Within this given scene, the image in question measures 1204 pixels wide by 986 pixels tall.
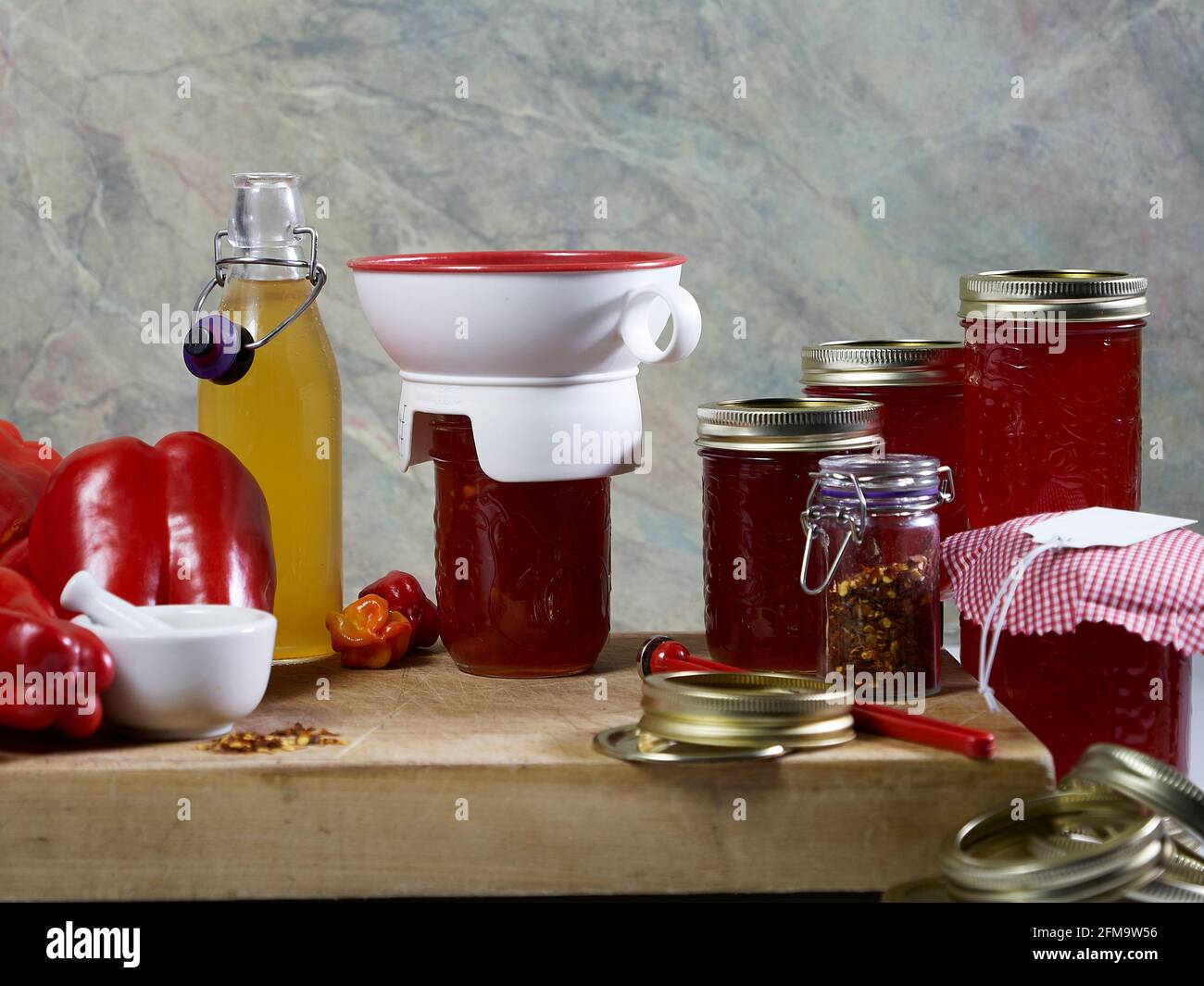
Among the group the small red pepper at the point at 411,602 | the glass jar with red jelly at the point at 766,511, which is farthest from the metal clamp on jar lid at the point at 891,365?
the small red pepper at the point at 411,602

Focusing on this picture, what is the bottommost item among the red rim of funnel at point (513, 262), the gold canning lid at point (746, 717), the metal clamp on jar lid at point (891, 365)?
A: the gold canning lid at point (746, 717)

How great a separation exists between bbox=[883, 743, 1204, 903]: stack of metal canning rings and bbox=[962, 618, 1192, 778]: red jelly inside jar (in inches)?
5.4

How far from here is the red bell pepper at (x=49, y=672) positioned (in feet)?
3.26

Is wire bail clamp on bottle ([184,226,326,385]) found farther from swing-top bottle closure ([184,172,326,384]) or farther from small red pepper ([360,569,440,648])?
small red pepper ([360,569,440,648])

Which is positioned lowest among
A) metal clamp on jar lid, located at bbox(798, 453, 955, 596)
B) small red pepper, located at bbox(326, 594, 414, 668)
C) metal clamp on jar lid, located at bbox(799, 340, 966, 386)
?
small red pepper, located at bbox(326, 594, 414, 668)

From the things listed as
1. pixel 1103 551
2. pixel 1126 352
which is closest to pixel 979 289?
pixel 1126 352

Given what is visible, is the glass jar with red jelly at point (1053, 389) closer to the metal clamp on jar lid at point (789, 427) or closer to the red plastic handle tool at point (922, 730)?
the metal clamp on jar lid at point (789, 427)

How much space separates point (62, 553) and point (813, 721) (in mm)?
544

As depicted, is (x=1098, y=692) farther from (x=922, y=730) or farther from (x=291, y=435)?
(x=291, y=435)

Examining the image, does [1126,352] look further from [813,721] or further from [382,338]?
[382,338]

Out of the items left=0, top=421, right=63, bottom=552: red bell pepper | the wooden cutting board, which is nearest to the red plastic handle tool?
the wooden cutting board

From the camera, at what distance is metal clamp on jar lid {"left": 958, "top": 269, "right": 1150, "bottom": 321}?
1.24 metres

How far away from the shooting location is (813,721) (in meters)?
1.02

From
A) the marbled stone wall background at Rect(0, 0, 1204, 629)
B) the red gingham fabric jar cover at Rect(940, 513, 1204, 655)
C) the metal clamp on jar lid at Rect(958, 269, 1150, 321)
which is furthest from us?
the marbled stone wall background at Rect(0, 0, 1204, 629)
